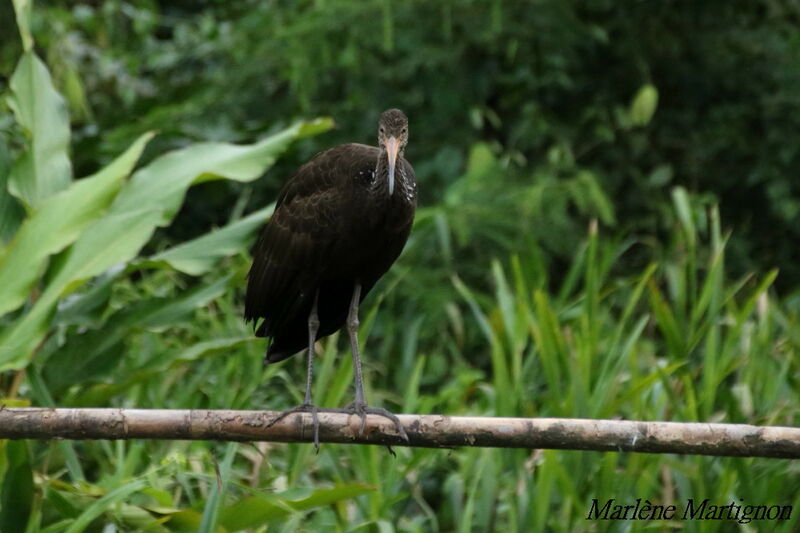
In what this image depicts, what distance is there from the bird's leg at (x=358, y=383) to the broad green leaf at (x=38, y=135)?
1529 millimetres

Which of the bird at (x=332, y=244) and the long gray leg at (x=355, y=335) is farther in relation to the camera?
the long gray leg at (x=355, y=335)

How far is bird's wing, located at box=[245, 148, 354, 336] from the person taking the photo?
414cm

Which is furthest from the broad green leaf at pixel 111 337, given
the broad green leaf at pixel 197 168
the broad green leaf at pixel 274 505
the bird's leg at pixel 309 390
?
the broad green leaf at pixel 274 505

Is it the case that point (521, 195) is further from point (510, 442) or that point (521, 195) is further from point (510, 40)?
point (510, 442)

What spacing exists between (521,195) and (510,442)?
10.6 ft

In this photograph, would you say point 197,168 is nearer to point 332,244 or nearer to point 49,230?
point 49,230

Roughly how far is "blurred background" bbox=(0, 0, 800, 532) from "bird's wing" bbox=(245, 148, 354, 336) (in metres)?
0.41

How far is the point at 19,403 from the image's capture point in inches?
172

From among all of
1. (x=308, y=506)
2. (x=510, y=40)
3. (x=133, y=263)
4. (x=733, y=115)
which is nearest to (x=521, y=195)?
(x=510, y=40)

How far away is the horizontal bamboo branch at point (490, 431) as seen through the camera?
360 centimetres

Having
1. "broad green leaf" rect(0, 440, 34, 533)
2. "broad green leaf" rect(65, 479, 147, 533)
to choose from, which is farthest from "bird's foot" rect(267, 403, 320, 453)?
"broad green leaf" rect(0, 440, 34, 533)

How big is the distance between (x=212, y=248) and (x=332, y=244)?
116cm

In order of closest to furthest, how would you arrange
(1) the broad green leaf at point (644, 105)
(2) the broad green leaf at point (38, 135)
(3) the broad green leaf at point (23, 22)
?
(2) the broad green leaf at point (38, 135)
(3) the broad green leaf at point (23, 22)
(1) the broad green leaf at point (644, 105)

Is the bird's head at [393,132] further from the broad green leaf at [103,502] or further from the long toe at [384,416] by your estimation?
the broad green leaf at [103,502]
